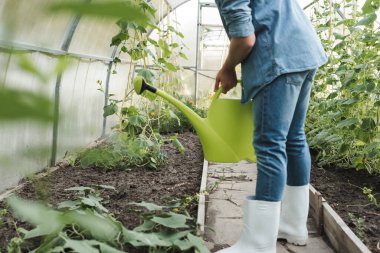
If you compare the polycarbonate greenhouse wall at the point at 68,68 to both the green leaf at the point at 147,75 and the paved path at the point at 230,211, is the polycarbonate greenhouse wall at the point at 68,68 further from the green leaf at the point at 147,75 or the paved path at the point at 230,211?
the paved path at the point at 230,211

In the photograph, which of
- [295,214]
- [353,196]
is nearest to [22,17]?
[295,214]

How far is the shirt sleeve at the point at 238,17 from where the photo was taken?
161 centimetres

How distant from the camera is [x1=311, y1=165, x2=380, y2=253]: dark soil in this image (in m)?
2.13

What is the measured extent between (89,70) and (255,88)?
10.8 ft

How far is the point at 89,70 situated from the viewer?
15.4 feet

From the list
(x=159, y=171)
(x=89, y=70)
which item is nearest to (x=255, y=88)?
(x=159, y=171)

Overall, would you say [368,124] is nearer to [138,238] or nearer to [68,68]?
[138,238]

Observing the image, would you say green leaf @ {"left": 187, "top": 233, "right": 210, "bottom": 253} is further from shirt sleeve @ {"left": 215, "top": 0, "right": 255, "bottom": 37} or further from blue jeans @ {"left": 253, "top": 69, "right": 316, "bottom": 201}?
shirt sleeve @ {"left": 215, "top": 0, "right": 255, "bottom": 37}

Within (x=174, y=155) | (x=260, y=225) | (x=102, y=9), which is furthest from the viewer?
(x=174, y=155)

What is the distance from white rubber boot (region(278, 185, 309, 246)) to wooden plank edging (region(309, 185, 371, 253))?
15 centimetres

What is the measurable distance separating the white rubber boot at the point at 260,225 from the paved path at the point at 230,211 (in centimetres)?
21

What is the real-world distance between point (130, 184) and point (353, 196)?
4.88 feet

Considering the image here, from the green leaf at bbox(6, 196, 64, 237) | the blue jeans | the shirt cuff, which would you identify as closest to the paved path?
the blue jeans

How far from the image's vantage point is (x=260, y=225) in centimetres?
Answer: 179
